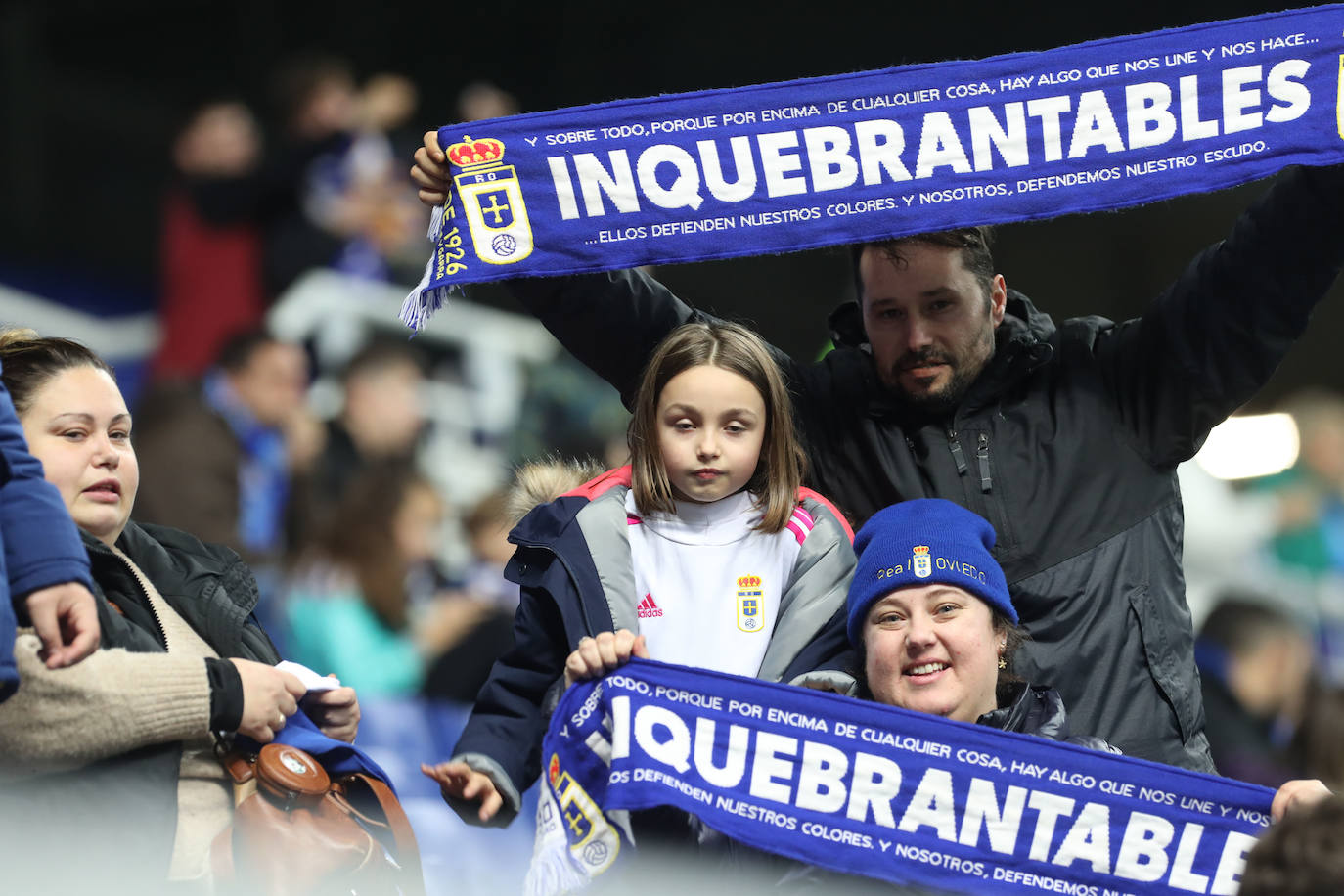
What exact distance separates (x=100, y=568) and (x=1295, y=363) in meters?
7.10

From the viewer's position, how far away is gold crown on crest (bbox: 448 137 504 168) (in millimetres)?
3342

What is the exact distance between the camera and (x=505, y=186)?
11.0ft

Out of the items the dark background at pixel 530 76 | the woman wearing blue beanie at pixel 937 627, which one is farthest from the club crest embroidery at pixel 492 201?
the dark background at pixel 530 76

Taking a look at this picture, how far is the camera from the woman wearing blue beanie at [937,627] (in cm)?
295

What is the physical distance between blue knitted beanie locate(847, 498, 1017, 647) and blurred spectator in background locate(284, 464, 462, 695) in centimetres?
272

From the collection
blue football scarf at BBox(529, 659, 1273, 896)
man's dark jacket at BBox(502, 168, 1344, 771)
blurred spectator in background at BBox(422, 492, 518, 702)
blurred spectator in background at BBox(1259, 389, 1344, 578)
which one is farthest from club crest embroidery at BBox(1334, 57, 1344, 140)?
blurred spectator in background at BBox(1259, 389, 1344, 578)

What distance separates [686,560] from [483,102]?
4.52 meters

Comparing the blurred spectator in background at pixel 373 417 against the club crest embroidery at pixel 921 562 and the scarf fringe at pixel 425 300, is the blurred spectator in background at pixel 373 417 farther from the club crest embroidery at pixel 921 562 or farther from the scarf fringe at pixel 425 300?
the club crest embroidery at pixel 921 562

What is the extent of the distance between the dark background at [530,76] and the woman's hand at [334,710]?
12.6ft

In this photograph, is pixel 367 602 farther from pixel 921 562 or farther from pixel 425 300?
pixel 921 562

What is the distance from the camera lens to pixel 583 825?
2.89 m

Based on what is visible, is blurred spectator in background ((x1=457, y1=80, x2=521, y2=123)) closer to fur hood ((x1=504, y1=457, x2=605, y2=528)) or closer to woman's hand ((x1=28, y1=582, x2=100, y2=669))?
fur hood ((x1=504, y1=457, x2=605, y2=528))

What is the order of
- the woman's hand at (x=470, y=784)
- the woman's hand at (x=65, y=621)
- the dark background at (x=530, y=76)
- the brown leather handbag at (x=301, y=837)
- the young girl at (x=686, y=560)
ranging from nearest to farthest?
the woman's hand at (x=65, y=621)
the brown leather handbag at (x=301, y=837)
the woman's hand at (x=470, y=784)
the young girl at (x=686, y=560)
the dark background at (x=530, y=76)

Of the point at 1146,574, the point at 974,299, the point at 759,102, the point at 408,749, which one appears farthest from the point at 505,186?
the point at 408,749
